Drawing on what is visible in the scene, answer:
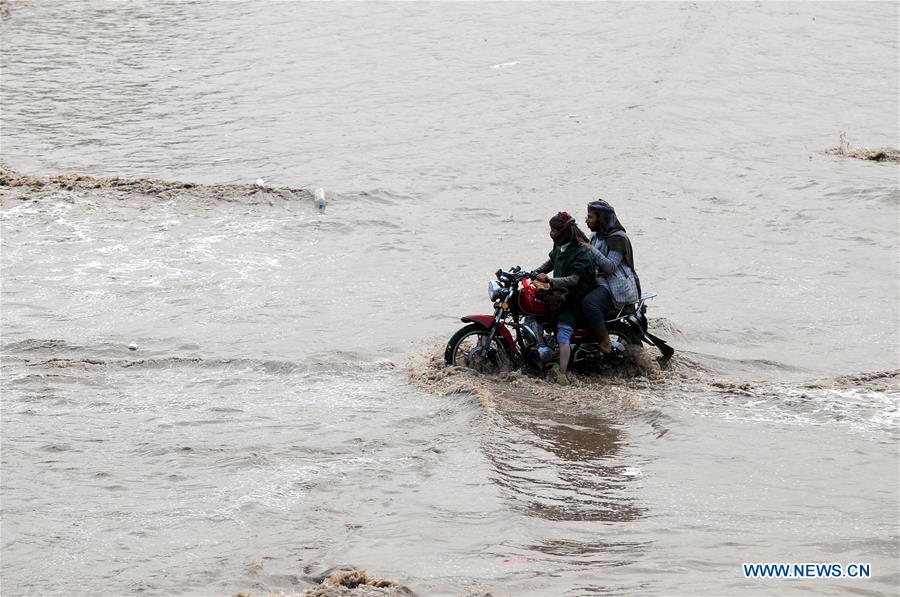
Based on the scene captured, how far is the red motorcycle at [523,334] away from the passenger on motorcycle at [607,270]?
0.19 m

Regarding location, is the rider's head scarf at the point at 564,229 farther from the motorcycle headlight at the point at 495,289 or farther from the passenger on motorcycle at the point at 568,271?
the motorcycle headlight at the point at 495,289

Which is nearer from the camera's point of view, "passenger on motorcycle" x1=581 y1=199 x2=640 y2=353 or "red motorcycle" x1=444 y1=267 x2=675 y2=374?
"passenger on motorcycle" x1=581 y1=199 x2=640 y2=353

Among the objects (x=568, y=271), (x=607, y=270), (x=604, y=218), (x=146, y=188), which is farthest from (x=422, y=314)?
(x=146, y=188)

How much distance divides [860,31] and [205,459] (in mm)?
24694

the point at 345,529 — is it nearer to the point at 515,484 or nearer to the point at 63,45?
the point at 515,484

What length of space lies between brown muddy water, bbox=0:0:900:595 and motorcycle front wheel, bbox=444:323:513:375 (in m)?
0.18

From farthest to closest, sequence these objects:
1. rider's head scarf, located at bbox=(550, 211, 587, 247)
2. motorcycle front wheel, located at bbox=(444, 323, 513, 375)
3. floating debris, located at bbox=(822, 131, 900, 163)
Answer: floating debris, located at bbox=(822, 131, 900, 163), motorcycle front wheel, located at bbox=(444, 323, 513, 375), rider's head scarf, located at bbox=(550, 211, 587, 247)

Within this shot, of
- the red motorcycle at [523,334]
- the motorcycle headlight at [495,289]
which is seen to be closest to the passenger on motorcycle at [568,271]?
the red motorcycle at [523,334]

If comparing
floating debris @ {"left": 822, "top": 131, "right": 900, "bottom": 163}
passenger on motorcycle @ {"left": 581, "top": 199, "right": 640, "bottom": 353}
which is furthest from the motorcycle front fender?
floating debris @ {"left": 822, "top": 131, "right": 900, "bottom": 163}

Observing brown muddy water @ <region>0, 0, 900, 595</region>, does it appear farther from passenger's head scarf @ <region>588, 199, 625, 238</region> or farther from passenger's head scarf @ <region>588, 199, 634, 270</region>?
passenger's head scarf @ <region>588, 199, 625, 238</region>

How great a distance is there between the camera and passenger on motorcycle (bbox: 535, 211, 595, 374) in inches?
373

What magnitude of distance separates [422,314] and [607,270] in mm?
3167

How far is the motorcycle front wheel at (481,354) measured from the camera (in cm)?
1007

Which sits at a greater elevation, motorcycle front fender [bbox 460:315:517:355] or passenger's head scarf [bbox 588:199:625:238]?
passenger's head scarf [bbox 588:199:625:238]
